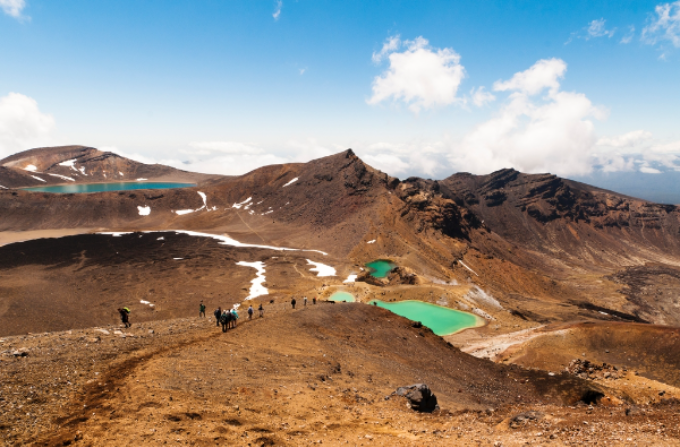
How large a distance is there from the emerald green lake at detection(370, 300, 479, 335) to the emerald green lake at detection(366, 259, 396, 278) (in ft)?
77.8

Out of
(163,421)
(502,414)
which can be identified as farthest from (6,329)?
(502,414)

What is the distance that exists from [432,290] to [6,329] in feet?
204

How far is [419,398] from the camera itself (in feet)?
55.7

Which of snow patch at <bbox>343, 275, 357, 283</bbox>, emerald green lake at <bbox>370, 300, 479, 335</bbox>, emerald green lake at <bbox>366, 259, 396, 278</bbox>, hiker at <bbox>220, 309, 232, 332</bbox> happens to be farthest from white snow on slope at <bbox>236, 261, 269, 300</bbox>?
hiker at <bbox>220, 309, 232, 332</bbox>

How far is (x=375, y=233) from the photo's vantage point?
99.7 meters

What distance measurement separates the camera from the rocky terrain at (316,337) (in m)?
12.8

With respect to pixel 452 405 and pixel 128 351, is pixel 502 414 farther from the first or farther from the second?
pixel 128 351

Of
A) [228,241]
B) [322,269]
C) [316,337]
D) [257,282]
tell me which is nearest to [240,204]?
[228,241]

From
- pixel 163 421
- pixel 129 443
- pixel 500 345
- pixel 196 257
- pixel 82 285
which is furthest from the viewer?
pixel 196 257

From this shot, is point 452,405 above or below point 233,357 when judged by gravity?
below

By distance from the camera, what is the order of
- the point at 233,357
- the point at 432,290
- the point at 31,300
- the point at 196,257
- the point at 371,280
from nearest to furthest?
the point at 233,357 → the point at 31,300 → the point at 432,290 → the point at 371,280 → the point at 196,257

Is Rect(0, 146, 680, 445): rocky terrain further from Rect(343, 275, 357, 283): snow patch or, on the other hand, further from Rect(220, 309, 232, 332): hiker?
Rect(343, 275, 357, 283): snow patch

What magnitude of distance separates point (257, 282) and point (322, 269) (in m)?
17.0

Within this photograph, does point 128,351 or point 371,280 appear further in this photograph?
point 371,280
